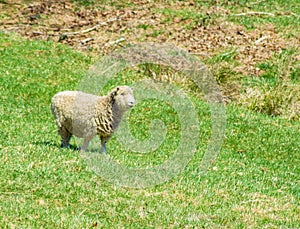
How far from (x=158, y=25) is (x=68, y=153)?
1163cm

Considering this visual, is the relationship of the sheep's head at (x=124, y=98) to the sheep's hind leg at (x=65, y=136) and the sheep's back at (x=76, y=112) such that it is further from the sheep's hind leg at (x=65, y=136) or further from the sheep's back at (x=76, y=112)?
the sheep's hind leg at (x=65, y=136)

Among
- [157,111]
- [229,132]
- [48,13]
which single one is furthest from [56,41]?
[229,132]

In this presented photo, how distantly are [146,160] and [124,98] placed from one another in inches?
62.4

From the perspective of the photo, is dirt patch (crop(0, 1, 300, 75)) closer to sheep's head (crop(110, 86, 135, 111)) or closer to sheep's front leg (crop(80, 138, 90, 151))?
sheep's front leg (crop(80, 138, 90, 151))

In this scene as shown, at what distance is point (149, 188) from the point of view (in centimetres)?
834

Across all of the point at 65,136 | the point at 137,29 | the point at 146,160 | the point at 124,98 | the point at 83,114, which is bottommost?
the point at 137,29

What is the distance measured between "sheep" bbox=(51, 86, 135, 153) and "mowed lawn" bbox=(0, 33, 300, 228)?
375 millimetres

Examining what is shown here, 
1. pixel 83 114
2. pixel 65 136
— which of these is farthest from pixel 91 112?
pixel 65 136

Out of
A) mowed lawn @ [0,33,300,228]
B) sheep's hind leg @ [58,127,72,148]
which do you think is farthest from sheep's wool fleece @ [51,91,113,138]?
mowed lawn @ [0,33,300,228]

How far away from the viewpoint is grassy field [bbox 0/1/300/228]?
7352 mm

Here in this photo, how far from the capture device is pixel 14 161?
8.55 metres

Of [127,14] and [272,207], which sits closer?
[272,207]

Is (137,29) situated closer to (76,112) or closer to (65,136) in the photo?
(65,136)

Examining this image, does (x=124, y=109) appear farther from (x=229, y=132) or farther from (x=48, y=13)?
(x=48, y=13)
